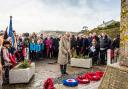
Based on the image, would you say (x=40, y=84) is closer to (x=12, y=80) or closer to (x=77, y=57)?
(x=12, y=80)

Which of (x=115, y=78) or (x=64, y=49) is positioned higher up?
(x=64, y=49)

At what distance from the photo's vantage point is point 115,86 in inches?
244

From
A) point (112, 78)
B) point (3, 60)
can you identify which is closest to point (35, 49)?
point (3, 60)

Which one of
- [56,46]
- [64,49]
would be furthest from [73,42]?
[64,49]

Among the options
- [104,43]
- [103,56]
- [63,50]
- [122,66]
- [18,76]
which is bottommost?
[18,76]

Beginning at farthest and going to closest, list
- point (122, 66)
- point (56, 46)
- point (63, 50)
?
point (56, 46) → point (63, 50) → point (122, 66)

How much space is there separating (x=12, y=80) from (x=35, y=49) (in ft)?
29.3

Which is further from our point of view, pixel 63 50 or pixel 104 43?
pixel 104 43

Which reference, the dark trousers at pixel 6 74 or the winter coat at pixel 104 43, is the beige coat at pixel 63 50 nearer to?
the dark trousers at pixel 6 74

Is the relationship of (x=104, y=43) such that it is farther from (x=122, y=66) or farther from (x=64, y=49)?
(x=122, y=66)

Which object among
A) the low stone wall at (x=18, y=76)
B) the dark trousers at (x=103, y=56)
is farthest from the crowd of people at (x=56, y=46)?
the low stone wall at (x=18, y=76)

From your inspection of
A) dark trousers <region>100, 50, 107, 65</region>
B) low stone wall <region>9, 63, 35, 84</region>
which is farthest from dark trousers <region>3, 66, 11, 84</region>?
dark trousers <region>100, 50, 107, 65</region>

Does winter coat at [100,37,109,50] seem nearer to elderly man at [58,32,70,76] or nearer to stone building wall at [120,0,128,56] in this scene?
elderly man at [58,32,70,76]

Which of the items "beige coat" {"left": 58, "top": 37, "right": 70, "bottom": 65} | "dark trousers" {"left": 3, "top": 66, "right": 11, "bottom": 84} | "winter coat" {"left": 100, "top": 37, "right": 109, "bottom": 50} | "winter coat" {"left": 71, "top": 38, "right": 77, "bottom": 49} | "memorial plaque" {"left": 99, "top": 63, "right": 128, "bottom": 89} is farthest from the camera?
"winter coat" {"left": 71, "top": 38, "right": 77, "bottom": 49}
